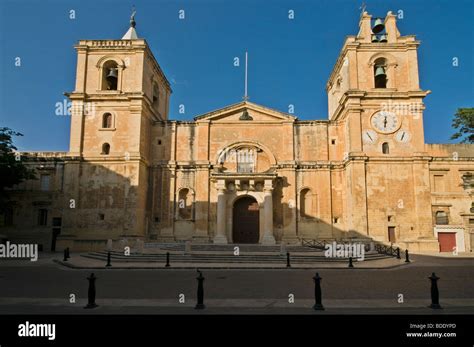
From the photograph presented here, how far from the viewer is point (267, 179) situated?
108ft

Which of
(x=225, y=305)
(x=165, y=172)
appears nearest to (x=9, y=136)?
(x=165, y=172)

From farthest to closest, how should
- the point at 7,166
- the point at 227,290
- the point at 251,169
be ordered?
the point at 251,169 < the point at 7,166 < the point at 227,290

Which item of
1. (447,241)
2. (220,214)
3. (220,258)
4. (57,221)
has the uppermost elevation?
(220,214)

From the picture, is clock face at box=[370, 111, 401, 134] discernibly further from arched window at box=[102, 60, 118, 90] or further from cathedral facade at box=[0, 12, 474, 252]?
arched window at box=[102, 60, 118, 90]

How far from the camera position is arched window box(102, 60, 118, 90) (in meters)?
34.2

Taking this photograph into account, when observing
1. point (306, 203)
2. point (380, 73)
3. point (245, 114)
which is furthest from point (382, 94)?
point (245, 114)

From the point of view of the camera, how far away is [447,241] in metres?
32.9

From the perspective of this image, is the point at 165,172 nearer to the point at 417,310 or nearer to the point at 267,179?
the point at 267,179

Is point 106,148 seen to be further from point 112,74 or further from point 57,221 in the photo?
point 57,221

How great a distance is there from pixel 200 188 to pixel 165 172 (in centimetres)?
370

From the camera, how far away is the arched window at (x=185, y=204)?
34.2 metres

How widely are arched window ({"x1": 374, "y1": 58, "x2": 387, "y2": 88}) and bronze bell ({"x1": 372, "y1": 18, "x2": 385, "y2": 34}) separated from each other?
11.6 feet

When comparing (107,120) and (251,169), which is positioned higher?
(107,120)

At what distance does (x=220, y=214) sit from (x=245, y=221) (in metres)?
2.58
